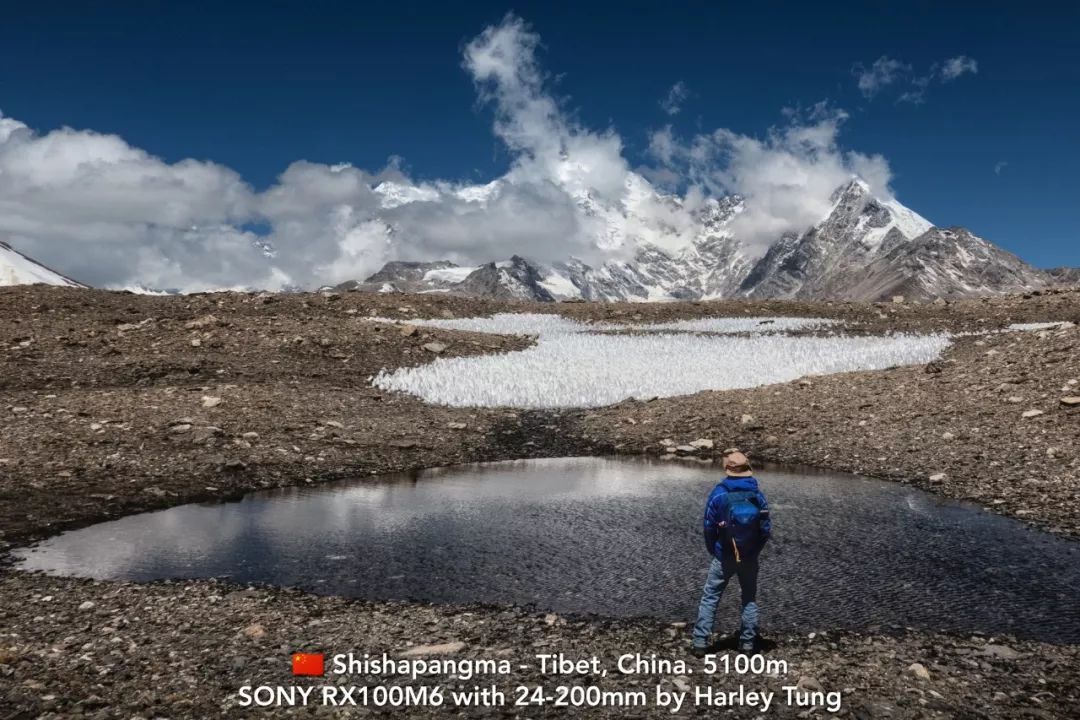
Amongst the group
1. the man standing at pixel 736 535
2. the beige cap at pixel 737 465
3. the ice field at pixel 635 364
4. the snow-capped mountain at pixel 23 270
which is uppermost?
the snow-capped mountain at pixel 23 270

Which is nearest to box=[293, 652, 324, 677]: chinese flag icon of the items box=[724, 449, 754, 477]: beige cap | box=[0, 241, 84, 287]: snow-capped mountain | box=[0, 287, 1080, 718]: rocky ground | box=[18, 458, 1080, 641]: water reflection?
box=[0, 287, 1080, 718]: rocky ground

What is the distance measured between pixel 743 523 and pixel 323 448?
52.3 feet

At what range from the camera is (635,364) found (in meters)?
39.0

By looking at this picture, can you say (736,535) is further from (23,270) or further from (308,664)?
(23,270)

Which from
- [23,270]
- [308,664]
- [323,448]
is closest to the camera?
[308,664]

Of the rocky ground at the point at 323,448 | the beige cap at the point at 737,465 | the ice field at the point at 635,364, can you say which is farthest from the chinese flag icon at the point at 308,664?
the ice field at the point at 635,364

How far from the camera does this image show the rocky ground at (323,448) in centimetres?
910

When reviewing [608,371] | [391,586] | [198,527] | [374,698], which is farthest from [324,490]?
[608,371]

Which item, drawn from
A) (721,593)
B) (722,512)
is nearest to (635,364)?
(722,512)

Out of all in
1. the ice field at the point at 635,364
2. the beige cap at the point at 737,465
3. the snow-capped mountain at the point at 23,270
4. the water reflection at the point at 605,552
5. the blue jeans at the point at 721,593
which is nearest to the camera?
the blue jeans at the point at 721,593

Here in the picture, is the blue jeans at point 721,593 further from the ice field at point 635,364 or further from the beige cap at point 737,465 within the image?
the ice field at point 635,364

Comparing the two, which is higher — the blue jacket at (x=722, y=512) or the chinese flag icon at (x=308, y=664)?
the blue jacket at (x=722, y=512)

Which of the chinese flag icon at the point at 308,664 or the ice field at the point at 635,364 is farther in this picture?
the ice field at the point at 635,364

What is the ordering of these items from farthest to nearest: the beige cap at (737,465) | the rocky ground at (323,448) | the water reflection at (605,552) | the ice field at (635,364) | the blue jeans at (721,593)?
the ice field at (635,364) < the water reflection at (605,552) < the beige cap at (737,465) < the blue jeans at (721,593) < the rocky ground at (323,448)
